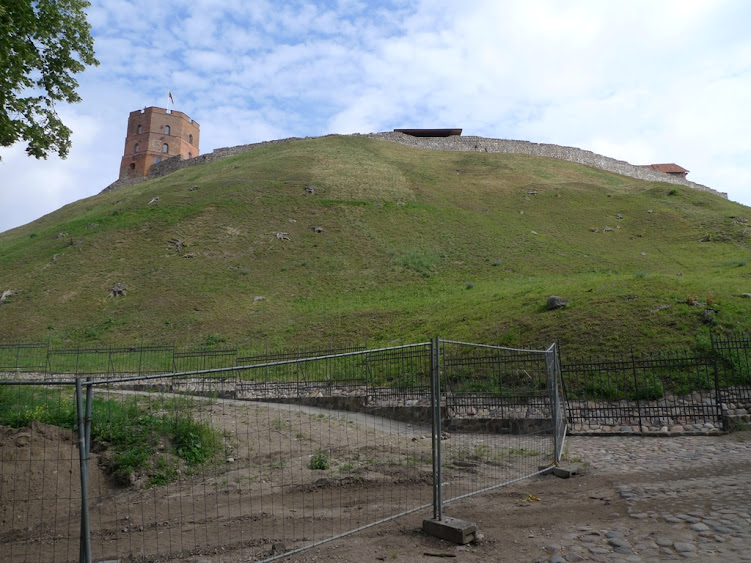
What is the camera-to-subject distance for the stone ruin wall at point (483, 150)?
206 ft

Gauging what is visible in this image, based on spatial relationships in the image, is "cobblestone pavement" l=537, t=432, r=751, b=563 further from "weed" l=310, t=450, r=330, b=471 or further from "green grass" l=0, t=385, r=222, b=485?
"green grass" l=0, t=385, r=222, b=485

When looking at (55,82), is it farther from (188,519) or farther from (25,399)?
(188,519)

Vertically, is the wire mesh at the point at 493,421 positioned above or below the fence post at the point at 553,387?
below

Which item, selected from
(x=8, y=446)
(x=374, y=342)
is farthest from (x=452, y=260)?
(x=8, y=446)

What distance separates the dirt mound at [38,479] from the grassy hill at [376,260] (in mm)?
12470

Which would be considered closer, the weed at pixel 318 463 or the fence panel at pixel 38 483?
the fence panel at pixel 38 483

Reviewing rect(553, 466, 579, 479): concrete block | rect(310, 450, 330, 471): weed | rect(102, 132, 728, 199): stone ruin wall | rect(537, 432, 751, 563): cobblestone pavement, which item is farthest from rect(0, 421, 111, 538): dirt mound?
rect(102, 132, 728, 199): stone ruin wall

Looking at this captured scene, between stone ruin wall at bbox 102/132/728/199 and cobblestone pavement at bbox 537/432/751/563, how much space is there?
59.4 meters

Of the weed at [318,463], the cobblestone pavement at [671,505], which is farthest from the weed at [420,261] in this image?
the weed at [318,463]

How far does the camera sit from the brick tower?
259ft

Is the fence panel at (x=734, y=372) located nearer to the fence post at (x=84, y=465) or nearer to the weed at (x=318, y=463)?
the weed at (x=318, y=463)

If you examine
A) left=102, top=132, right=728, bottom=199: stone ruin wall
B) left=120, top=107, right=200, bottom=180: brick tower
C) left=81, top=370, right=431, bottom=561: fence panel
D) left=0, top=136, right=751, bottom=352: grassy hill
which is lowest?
left=81, top=370, right=431, bottom=561: fence panel

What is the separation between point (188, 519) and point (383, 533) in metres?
2.32

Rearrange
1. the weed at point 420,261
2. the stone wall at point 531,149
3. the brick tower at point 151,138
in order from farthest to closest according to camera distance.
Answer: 1. the brick tower at point 151,138
2. the stone wall at point 531,149
3. the weed at point 420,261
